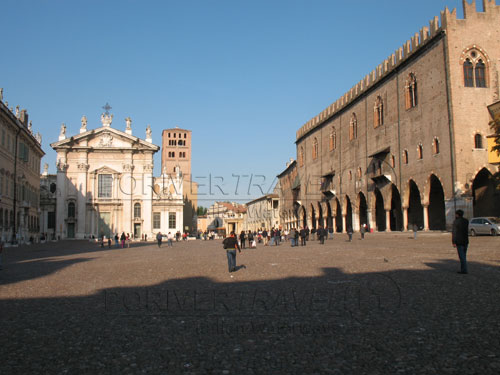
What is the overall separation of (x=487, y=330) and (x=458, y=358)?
4.30ft

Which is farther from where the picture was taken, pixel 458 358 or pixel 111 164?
pixel 111 164

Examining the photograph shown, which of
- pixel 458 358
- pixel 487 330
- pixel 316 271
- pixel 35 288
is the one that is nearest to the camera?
pixel 458 358

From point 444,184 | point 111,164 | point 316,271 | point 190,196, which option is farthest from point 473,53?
point 190,196

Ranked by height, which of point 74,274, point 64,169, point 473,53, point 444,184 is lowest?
point 74,274

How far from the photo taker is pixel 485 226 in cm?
2692

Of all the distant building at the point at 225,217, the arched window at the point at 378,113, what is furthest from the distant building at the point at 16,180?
the distant building at the point at 225,217

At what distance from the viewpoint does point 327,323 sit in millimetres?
6359

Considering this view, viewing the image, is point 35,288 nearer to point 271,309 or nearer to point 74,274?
point 74,274

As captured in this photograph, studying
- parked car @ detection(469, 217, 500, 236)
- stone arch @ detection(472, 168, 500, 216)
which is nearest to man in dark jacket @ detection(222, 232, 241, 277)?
parked car @ detection(469, 217, 500, 236)

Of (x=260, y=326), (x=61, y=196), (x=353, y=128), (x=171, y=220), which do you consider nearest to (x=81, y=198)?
(x=61, y=196)

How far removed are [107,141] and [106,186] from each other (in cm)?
593

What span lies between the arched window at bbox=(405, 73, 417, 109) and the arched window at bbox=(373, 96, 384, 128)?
476 centimetres

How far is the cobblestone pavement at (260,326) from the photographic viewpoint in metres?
4.67

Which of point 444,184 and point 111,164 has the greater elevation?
point 111,164
